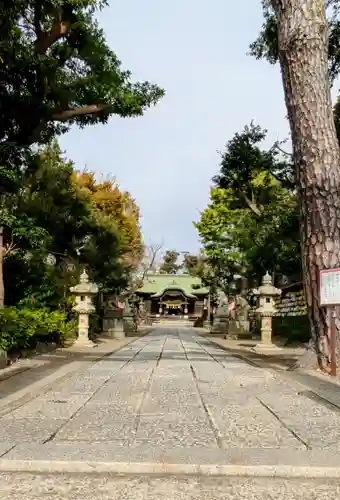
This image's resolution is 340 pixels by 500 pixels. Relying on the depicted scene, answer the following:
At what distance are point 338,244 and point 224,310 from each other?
20608 millimetres

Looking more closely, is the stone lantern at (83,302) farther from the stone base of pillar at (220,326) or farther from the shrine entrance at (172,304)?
the shrine entrance at (172,304)

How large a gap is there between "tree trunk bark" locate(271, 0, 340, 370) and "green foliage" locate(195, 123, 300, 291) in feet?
23.1

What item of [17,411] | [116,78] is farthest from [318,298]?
[116,78]

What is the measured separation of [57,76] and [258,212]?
11211 mm

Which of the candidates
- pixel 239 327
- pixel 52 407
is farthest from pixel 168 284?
pixel 52 407

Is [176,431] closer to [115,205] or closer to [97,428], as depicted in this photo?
[97,428]

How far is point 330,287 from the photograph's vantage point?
301 inches

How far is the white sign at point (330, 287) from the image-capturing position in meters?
7.55

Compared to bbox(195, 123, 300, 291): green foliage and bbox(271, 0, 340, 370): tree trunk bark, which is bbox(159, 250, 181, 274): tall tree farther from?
bbox(271, 0, 340, 370): tree trunk bark

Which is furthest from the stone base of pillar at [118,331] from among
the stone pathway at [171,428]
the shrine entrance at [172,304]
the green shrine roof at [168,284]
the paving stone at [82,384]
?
the shrine entrance at [172,304]

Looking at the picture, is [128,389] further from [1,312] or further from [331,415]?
[1,312]

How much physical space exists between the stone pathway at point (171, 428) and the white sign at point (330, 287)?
1.36 metres

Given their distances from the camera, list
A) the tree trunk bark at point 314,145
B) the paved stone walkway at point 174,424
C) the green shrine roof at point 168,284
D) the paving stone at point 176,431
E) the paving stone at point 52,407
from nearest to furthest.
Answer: the paved stone walkway at point 174,424 < the paving stone at point 176,431 < the paving stone at point 52,407 < the tree trunk bark at point 314,145 < the green shrine roof at point 168,284

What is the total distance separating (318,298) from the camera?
26.8 feet
